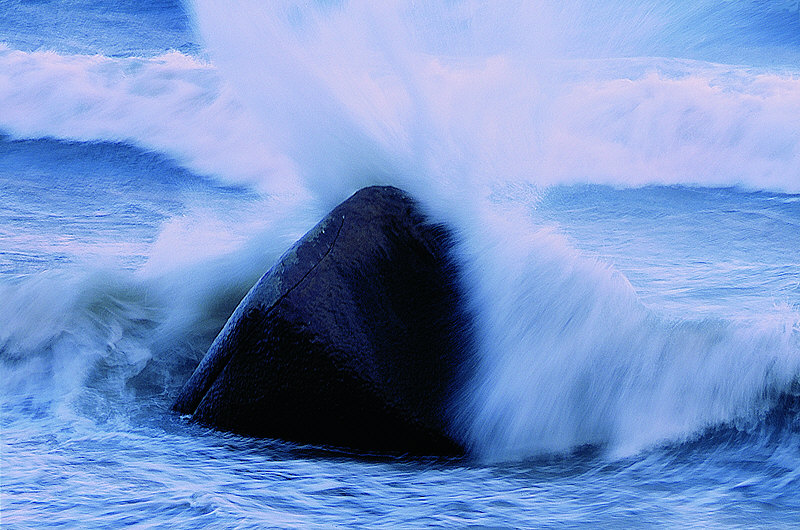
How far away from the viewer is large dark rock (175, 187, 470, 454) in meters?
2.40

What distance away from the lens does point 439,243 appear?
2754 millimetres

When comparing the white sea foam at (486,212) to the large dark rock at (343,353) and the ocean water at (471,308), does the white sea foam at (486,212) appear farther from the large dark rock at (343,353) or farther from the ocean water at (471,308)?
the large dark rock at (343,353)

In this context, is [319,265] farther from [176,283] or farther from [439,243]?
[176,283]

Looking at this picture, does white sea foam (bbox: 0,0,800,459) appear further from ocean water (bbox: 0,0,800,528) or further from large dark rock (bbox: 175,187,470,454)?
large dark rock (bbox: 175,187,470,454)

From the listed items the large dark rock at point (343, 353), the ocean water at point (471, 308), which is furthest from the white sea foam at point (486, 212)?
the large dark rock at point (343, 353)

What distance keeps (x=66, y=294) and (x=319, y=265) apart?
57.3 inches

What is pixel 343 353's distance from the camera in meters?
2.39

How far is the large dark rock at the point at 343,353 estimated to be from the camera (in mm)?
2402

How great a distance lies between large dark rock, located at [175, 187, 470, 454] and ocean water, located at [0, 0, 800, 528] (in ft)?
0.23

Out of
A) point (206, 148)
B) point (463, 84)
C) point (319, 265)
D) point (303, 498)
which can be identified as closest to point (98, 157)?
point (206, 148)

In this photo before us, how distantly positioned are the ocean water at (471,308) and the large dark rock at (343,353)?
70 mm

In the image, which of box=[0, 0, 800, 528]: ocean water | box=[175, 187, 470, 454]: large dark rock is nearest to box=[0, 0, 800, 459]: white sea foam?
box=[0, 0, 800, 528]: ocean water

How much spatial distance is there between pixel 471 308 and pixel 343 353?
18.7 inches

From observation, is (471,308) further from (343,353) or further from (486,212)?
(343,353)
